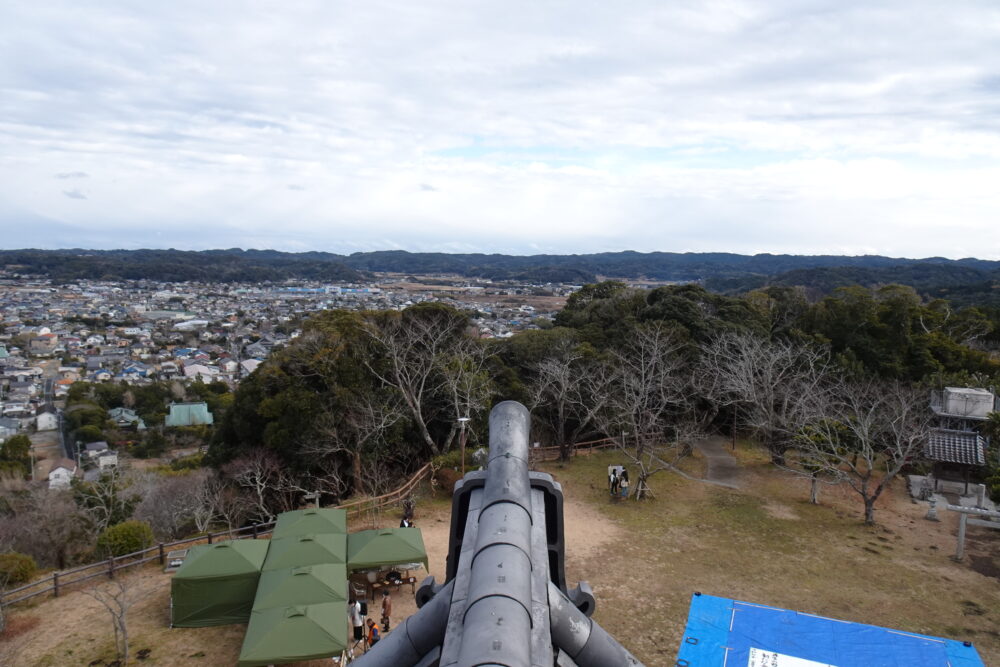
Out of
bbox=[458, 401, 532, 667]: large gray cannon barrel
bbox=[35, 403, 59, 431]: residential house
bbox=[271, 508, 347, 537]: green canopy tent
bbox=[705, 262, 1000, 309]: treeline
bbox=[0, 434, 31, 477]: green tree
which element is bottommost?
bbox=[35, 403, 59, 431]: residential house

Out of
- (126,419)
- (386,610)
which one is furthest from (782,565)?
(126,419)

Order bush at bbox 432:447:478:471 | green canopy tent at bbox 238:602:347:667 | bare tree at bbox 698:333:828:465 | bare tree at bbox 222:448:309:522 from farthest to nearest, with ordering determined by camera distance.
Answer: bare tree at bbox 698:333:828:465
bush at bbox 432:447:478:471
bare tree at bbox 222:448:309:522
green canopy tent at bbox 238:602:347:667

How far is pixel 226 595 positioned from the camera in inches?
393

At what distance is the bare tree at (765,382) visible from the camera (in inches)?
707

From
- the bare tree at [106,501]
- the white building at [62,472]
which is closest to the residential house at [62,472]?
→ the white building at [62,472]

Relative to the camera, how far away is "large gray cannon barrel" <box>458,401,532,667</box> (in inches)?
106

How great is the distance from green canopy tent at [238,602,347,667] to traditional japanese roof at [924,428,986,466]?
1472 centimetres

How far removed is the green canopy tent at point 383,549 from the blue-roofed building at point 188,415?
32.0 m

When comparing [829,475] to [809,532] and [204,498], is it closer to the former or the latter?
[809,532]

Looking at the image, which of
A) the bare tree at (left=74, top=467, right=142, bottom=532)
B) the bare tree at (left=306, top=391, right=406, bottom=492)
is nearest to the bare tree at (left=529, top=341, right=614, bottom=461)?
the bare tree at (left=306, top=391, right=406, bottom=492)

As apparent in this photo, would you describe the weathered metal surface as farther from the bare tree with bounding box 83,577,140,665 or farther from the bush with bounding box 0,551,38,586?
the bush with bounding box 0,551,38,586

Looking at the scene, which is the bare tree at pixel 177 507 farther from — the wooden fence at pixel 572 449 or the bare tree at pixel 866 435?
the bare tree at pixel 866 435

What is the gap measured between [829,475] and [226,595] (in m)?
15.4

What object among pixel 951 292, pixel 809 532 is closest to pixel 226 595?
pixel 809 532
